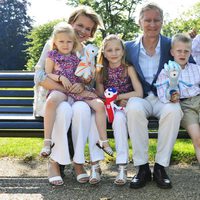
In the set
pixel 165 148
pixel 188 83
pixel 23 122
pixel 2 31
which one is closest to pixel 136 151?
pixel 165 148

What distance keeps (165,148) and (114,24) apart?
2298 centimetres

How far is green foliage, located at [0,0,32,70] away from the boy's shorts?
157 ft

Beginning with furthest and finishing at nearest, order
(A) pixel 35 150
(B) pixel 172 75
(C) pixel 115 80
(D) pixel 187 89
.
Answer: (A) pixel 35 150
(C) pixel 115 80
(D) pixel 187 89
(B) pixel 172 75

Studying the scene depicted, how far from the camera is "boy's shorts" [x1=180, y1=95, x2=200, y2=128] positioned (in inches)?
151

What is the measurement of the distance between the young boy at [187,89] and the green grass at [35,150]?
3.60ft

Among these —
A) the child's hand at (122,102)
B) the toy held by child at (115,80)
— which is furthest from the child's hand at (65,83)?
the child's hand at (122,102)

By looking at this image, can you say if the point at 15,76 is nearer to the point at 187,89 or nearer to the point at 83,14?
the point at 83,14

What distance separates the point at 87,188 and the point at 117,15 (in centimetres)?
2333

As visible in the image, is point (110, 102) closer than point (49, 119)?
No

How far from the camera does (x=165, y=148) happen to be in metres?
3.73

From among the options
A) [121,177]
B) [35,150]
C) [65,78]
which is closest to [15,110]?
[65,78]

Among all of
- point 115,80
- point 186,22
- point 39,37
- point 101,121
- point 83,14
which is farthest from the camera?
point 39,37

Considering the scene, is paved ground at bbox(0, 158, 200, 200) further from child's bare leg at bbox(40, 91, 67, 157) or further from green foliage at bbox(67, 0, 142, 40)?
green foliage at bbox(67, 0, 142, 40)

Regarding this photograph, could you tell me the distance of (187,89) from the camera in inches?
158
